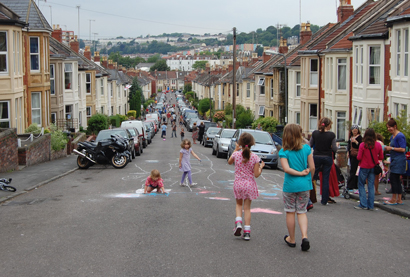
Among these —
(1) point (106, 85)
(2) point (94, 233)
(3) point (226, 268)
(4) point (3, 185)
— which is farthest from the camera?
(1) point (106, 85)

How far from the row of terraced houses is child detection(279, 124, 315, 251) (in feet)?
41.5

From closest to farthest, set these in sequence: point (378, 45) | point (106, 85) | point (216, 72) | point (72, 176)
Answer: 1. point (72, 176)
2. point (378, 45)
3. point (106, 85)
4. point (216, 72)

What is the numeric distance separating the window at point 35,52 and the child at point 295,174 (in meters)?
23.0

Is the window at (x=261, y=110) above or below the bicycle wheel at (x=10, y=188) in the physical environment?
above

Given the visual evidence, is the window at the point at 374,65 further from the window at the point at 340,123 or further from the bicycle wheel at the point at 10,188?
the bicycle wheel at the point at 10,188

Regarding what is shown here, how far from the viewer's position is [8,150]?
17641mm

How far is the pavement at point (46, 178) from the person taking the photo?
11.4 meters

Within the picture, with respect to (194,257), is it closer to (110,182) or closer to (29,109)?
(110,182)

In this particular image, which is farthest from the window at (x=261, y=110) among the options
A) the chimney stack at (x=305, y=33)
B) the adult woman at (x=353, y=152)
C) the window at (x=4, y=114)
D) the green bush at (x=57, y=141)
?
the adult woman at (x=353, y=152)

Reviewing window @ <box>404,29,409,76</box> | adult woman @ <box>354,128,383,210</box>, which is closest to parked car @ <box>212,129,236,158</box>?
window @ <box>404,29,409,76</box>

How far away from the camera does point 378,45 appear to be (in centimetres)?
2261

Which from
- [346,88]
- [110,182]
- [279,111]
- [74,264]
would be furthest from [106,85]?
[74,264]

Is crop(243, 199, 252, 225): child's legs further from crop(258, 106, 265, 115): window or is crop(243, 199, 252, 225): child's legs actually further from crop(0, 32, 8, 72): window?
crop(258, 106, 265, 115): window

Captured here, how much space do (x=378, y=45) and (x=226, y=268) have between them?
18510mm
